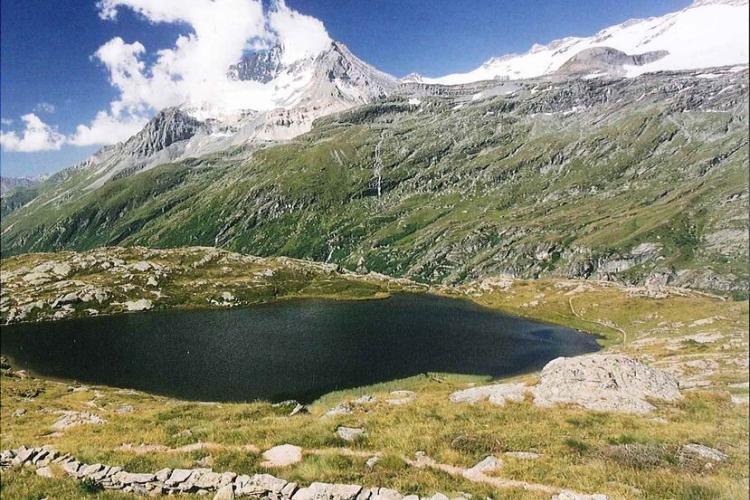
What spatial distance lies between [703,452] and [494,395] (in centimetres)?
1626

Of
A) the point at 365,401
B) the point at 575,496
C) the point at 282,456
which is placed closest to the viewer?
the point at 575,496

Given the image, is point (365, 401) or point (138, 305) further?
point (138, 305)

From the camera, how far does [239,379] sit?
3681 inches

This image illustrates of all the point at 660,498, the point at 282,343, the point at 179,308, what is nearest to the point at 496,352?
the point at 282,343

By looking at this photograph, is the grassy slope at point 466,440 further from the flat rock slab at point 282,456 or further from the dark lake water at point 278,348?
the dark lake water at point 278,348

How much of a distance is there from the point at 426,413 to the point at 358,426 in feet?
18.8

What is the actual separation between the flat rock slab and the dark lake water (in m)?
61.3

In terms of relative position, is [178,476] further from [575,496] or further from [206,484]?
[575,496]

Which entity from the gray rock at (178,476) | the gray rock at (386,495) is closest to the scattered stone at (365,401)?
the gray rock at (178,476)

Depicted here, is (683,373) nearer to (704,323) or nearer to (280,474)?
(280,474)

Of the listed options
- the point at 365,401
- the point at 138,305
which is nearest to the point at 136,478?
the point at 365,401

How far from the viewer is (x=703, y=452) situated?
19891 millimetres

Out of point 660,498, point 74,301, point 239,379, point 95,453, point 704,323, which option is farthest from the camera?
point 74,301

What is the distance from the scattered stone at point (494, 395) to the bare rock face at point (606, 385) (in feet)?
4.25
